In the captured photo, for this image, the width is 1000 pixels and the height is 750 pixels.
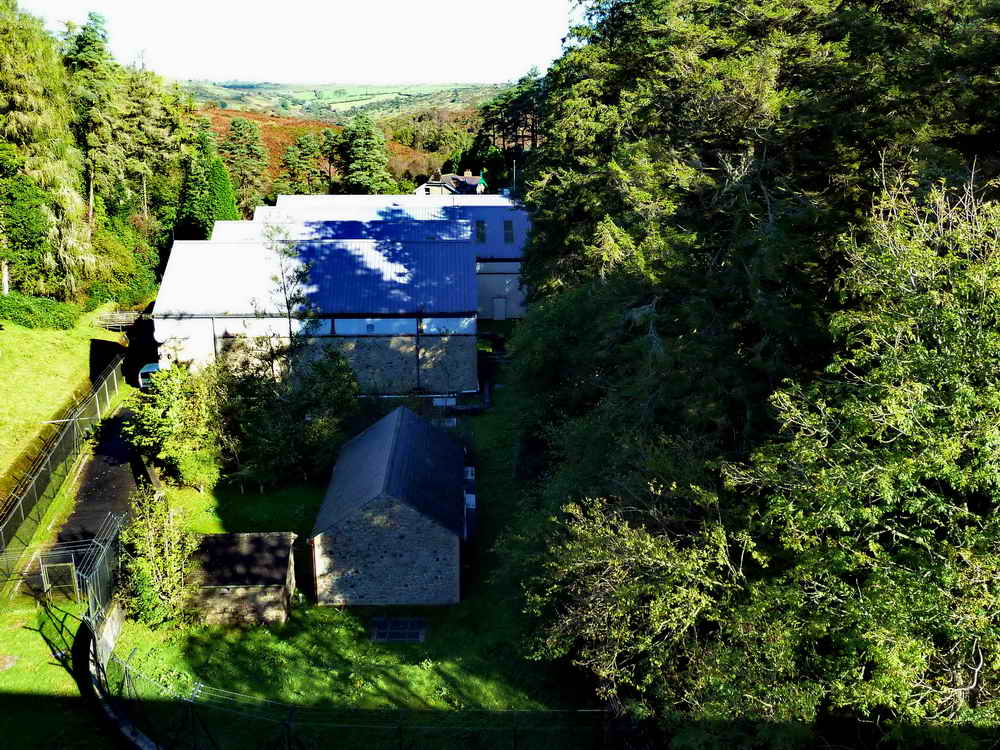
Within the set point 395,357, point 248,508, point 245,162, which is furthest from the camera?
point 245,162

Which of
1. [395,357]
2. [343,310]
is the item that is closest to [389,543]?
[395,357]

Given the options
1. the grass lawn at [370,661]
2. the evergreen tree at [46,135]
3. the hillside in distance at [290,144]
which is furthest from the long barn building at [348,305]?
the hillside in distance at [290,144]

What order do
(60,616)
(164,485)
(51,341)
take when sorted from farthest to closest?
(51,341) < (164,485) < (60,616)

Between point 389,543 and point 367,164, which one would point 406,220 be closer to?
point 367,164

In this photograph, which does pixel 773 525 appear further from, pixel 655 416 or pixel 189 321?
pixel 189 321

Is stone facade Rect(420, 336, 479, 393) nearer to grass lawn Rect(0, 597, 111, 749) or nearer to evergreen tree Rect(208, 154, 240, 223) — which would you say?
grass lawn Rect(0, 597, 111, 749)

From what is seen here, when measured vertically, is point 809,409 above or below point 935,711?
above

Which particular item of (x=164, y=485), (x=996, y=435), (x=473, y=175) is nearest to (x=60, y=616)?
(x=164, y=485)
